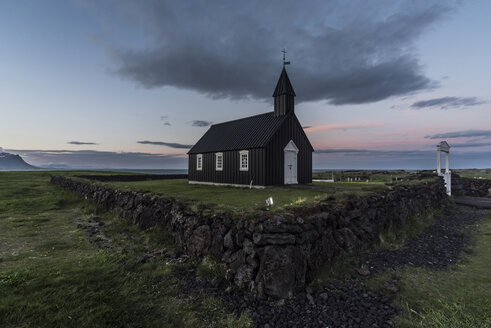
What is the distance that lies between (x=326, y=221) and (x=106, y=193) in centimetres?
1516

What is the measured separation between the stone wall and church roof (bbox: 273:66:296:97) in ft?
77.2

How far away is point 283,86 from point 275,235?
18.6 m

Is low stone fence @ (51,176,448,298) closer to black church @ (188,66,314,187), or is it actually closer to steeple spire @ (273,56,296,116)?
black church @ (188,66,314,187)

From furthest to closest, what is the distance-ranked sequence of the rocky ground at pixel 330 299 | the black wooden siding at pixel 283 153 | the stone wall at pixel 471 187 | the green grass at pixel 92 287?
the stone wall at pixel 471 187
the black wooden siding at pixel 283 153
the rocky ground at pixel 330 299
the green grass at pixel 92 287

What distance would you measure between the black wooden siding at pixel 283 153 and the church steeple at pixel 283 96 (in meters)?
0.99

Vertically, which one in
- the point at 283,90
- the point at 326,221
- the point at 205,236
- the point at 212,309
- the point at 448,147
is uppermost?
the point at 283,90

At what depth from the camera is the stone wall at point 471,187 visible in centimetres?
2683

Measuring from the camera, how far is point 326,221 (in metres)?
7.93

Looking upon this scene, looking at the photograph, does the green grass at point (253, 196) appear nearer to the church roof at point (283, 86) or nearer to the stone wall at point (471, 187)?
the church roof at point (283, 86)

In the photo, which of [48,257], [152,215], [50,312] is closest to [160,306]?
[50,312]

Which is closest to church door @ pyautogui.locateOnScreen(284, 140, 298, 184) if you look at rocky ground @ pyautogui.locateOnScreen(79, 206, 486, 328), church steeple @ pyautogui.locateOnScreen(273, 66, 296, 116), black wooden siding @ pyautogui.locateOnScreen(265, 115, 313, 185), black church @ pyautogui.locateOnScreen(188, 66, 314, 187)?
black church @ pyautogui.locateOnScreen(188, 66, 314, 187)

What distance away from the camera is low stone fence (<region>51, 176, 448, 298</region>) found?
6152mm

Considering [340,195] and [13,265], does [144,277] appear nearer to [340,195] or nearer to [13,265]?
[13,265]

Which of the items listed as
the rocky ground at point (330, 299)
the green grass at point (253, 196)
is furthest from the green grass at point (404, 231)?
the green grass at point (253, 196)
